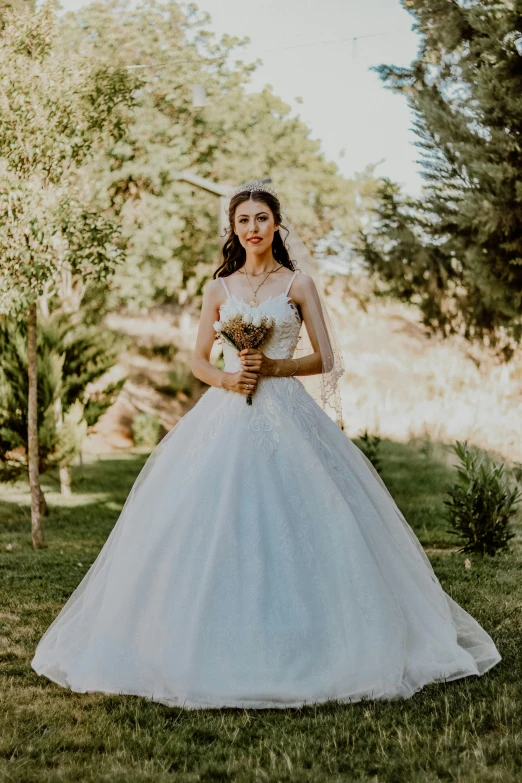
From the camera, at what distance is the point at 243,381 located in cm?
455

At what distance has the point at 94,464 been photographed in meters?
21.0

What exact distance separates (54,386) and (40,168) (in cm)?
412

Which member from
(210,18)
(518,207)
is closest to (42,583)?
(518,207)

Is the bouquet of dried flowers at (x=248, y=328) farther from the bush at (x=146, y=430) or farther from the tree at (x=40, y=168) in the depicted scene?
the bush at (x=146, y=430)

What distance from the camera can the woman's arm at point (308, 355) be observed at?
4633mm

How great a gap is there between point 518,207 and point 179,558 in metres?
7.12

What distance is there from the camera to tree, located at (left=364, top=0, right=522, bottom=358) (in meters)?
9.58

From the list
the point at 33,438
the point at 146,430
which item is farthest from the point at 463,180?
the point at 146,430

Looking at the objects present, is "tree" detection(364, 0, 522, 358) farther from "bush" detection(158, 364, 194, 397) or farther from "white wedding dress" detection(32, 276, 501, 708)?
"bush" detection(158, 364, 194, 397)

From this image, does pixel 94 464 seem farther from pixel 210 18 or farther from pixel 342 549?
pixel 342 549

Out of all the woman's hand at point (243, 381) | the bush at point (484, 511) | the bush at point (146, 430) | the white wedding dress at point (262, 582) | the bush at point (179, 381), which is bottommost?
the bush at point (146, 430)

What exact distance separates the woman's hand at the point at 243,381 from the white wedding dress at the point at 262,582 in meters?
0.07

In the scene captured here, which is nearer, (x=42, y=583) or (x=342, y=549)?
(x=342, y=549)

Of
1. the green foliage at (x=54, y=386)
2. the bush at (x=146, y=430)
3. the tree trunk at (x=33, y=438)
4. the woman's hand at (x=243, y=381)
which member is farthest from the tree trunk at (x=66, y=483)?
the bush at (x=146, y=430)
